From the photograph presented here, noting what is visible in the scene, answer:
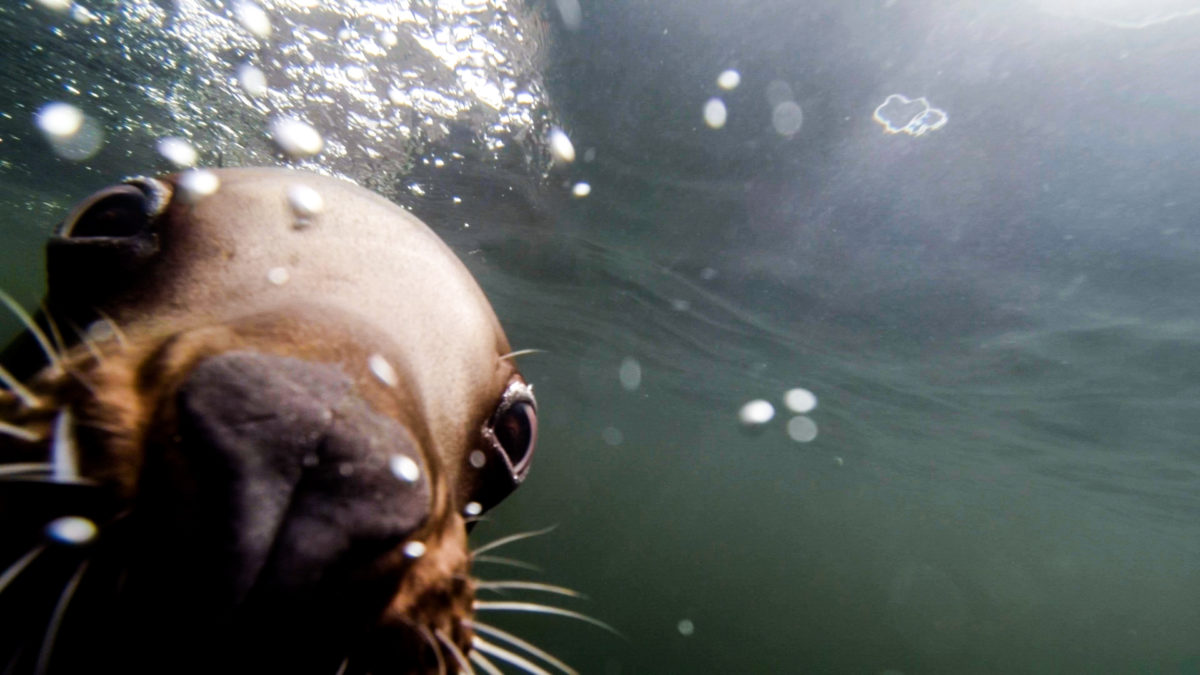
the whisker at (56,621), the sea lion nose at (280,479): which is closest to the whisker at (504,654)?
the sea lion nose at (280,479)

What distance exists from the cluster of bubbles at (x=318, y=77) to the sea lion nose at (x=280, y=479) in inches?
259

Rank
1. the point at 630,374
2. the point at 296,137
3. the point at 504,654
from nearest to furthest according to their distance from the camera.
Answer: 1. the point at 504,654
2. the point at 296,137
3. the point at 630,374

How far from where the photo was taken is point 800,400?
79.3 ft

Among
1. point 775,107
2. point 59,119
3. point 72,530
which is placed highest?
point 775,107

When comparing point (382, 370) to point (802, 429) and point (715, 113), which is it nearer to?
point (715, 113)

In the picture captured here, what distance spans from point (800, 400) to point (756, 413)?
5140mm

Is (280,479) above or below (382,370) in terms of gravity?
below

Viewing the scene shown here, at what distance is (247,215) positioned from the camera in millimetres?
2080

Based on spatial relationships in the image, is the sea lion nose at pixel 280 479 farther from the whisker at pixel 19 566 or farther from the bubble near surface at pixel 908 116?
the bubble near surface at pixel 908 116

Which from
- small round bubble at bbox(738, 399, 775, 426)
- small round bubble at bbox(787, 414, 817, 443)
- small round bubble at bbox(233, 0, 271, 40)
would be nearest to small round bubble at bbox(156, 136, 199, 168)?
small round bubble at bbox(233, 0, 271, 40)

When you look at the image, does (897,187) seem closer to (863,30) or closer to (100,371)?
(863,30)

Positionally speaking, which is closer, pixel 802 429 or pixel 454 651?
pixel 454 651

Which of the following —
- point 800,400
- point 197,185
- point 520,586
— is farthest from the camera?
point 800,400

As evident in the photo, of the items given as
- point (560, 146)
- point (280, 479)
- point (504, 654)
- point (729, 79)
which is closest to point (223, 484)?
point (280, 479)
